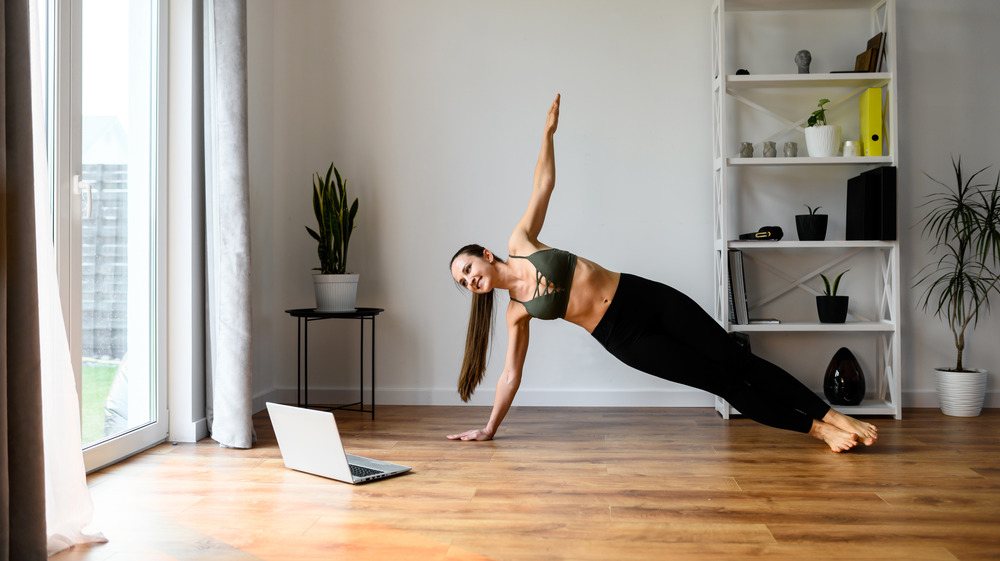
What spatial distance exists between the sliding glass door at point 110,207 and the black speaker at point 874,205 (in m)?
3.19

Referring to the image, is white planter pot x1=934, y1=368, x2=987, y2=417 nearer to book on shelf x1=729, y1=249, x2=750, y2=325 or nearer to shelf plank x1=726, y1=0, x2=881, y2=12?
book on shelf x1=729, y1=249, x2=750, y2=325

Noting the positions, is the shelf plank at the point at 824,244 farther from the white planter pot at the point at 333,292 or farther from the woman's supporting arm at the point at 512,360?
the white planter pot at the point at 333,292

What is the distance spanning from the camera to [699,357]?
2771 mm

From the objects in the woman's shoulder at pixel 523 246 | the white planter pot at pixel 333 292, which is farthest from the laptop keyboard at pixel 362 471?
the white planter pot at pixel 333 292

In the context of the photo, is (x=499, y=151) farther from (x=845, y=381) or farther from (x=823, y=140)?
(x=845, y=381)

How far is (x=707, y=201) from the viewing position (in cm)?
380

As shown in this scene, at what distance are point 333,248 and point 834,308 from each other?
2477mm

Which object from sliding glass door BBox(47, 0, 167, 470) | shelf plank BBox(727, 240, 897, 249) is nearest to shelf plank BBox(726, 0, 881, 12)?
shelf plank BBox(727, 240, 897, 249)

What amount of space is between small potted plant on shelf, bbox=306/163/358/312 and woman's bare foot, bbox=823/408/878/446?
220cm

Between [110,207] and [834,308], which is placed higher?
[110,207]

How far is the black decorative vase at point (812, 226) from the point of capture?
11.5 feet

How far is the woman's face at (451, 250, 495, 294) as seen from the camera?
2.74 m

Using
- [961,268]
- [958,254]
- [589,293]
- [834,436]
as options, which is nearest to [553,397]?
[589,293]

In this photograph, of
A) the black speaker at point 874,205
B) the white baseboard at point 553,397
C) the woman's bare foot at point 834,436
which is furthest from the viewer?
the white baseboard at point 553,397
